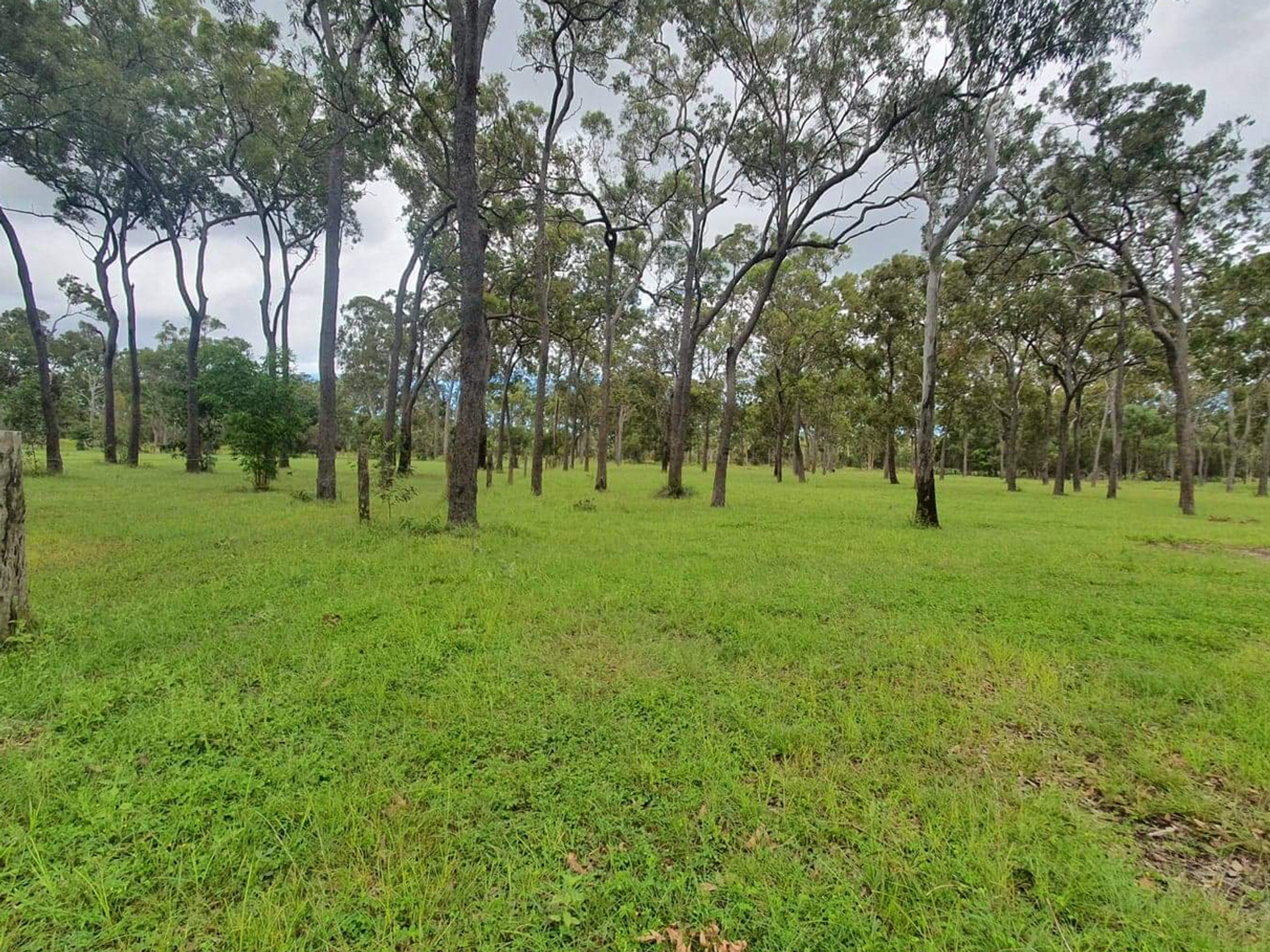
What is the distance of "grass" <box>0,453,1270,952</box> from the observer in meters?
1.65

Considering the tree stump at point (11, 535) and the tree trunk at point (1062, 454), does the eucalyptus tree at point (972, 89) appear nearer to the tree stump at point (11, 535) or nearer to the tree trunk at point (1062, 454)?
the tree stump at point (11, 535)

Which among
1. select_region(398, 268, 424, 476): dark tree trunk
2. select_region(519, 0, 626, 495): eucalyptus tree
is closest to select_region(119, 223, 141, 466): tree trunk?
select_region(398, 268, 424, 476): dark tree trunk

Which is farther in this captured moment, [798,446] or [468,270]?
[798,446]

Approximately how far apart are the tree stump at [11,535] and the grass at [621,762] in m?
0.25

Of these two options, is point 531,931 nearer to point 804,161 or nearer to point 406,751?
point 406,751

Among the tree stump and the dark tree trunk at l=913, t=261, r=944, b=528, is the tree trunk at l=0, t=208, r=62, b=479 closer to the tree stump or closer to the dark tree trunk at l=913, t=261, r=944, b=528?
the tree stump

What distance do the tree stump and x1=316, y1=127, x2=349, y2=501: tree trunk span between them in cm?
851

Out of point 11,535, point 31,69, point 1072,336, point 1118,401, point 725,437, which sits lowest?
point 11,535

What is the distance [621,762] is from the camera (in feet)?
7.98

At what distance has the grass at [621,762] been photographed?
64.9 inches

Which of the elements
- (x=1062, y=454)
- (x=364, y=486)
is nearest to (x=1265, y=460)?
(x=1062, y=454)

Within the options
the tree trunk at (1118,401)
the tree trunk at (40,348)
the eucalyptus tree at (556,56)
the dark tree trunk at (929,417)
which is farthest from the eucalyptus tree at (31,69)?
the tree trunk at (1118,401)

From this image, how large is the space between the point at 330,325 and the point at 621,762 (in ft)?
44.1

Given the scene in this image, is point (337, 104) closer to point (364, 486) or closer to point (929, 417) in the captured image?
point (364, 486)
